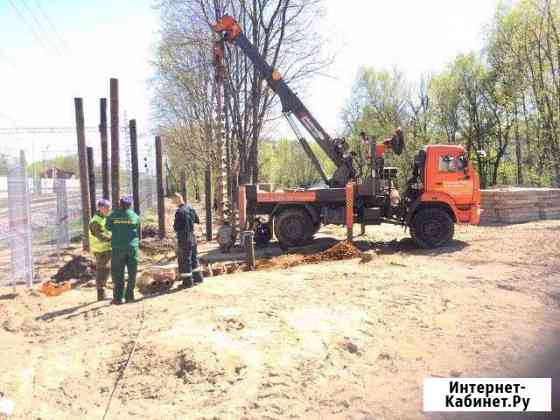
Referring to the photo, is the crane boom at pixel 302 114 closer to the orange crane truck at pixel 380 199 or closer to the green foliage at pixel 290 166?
the orange crane truck at pixel 380 199

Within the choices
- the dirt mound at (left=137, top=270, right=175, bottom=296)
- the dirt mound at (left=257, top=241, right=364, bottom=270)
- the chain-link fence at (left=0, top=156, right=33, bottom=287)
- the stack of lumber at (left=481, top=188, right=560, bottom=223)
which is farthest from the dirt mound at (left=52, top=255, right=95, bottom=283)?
the stack of lumber at (left=481, top=188, right=560, bottom=223)

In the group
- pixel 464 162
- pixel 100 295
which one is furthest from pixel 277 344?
pixel 464 162

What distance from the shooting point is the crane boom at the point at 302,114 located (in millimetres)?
13352

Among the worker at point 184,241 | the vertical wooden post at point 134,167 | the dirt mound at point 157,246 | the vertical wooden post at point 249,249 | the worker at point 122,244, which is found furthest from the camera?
the vertical wooden post at point 134,167

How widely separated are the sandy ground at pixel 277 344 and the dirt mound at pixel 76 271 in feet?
5.35

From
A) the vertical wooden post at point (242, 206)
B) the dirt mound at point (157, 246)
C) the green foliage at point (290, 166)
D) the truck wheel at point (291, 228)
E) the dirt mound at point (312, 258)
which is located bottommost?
the dirt mound at point (157, 246)

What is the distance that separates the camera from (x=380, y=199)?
12.6m

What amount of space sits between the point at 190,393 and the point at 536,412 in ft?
10.2

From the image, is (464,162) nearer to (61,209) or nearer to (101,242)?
(101,242)

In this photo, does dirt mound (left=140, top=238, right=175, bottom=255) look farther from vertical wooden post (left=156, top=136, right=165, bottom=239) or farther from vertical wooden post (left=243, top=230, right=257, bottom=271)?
vertical wooden post (left=243, top=230, right=257, bottom=271)

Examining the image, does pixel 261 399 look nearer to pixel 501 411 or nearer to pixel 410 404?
pixel 410 404

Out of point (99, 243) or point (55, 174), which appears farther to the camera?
point (55, 174)

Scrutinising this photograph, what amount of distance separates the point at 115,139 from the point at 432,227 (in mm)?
9109

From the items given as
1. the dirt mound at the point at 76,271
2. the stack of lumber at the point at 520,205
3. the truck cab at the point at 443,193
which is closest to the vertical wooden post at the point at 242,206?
the dirt mound at the point at 76,271
